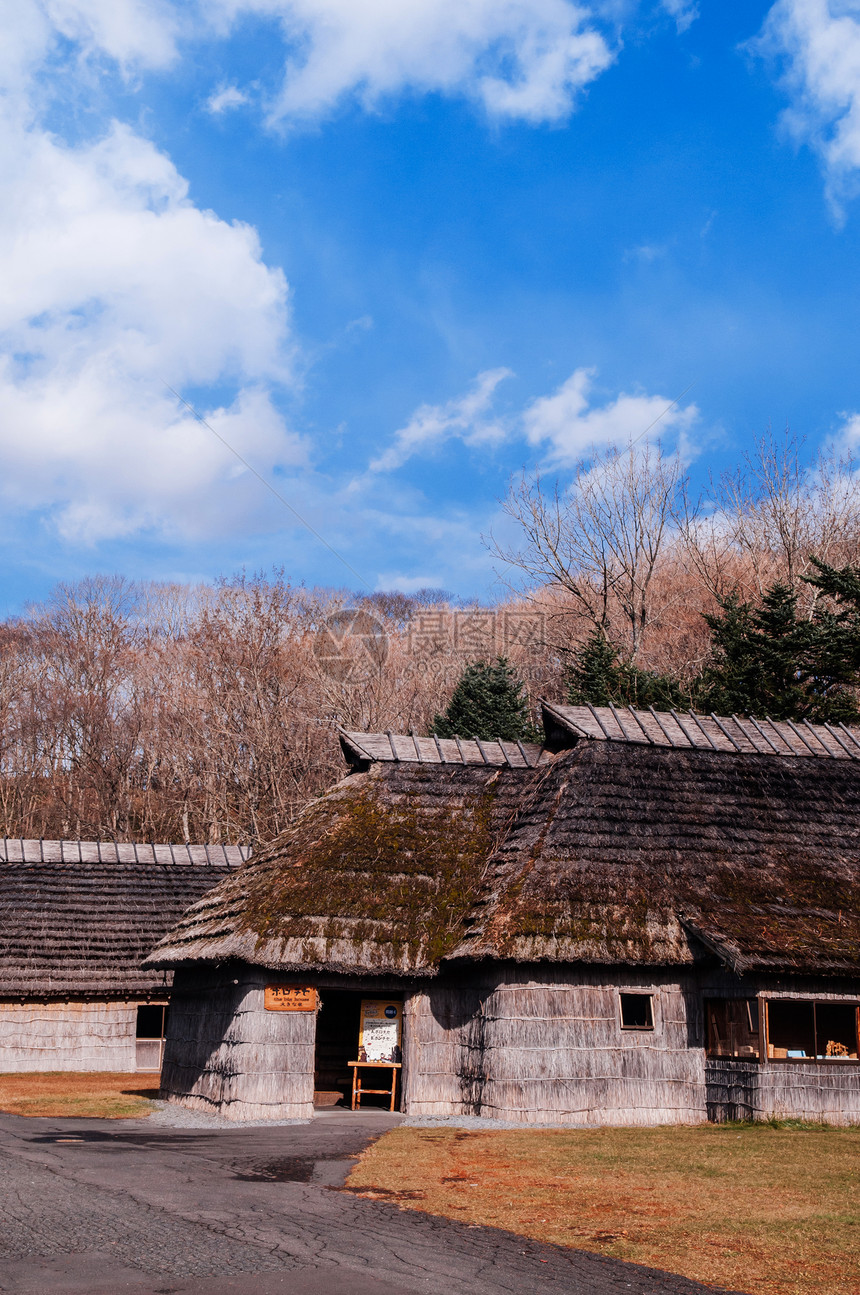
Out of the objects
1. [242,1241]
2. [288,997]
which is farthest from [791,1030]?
[242,1241]

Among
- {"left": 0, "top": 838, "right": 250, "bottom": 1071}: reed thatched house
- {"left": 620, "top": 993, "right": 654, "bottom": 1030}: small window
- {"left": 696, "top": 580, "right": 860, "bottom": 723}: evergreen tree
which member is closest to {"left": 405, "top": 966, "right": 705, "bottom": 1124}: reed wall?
{"left": 620, "top": 993, "right": 654, "bottom": 1030}: small window

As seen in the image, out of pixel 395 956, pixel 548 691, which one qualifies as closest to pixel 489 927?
pixel 395 956

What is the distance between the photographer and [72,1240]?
831cm

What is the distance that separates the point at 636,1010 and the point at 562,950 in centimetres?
226

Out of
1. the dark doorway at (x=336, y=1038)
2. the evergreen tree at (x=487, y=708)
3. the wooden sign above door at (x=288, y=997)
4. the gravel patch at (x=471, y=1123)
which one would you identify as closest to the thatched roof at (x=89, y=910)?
the dark doorway at (x=336, y=1038)

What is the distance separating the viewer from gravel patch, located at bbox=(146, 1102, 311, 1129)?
675 inches

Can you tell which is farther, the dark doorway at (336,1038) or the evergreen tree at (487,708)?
the evergreen tree at (487,708)

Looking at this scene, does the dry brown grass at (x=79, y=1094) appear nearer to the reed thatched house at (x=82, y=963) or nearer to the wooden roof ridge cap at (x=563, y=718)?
the reed thatched house at (x=82, y=963)

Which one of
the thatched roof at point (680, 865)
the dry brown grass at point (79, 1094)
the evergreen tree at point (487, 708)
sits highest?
the evergreen tree at point (487, 708)

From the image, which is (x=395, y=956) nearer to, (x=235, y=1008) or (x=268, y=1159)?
(x=235, y=1008)

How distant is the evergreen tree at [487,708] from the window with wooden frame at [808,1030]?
726 inches

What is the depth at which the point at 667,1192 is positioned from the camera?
11.1 metres

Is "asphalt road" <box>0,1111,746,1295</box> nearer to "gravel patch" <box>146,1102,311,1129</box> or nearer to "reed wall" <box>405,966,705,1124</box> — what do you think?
"gravel patch" <box>146,1102,311,1129</box>

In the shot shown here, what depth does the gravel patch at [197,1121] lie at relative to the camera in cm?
1716
